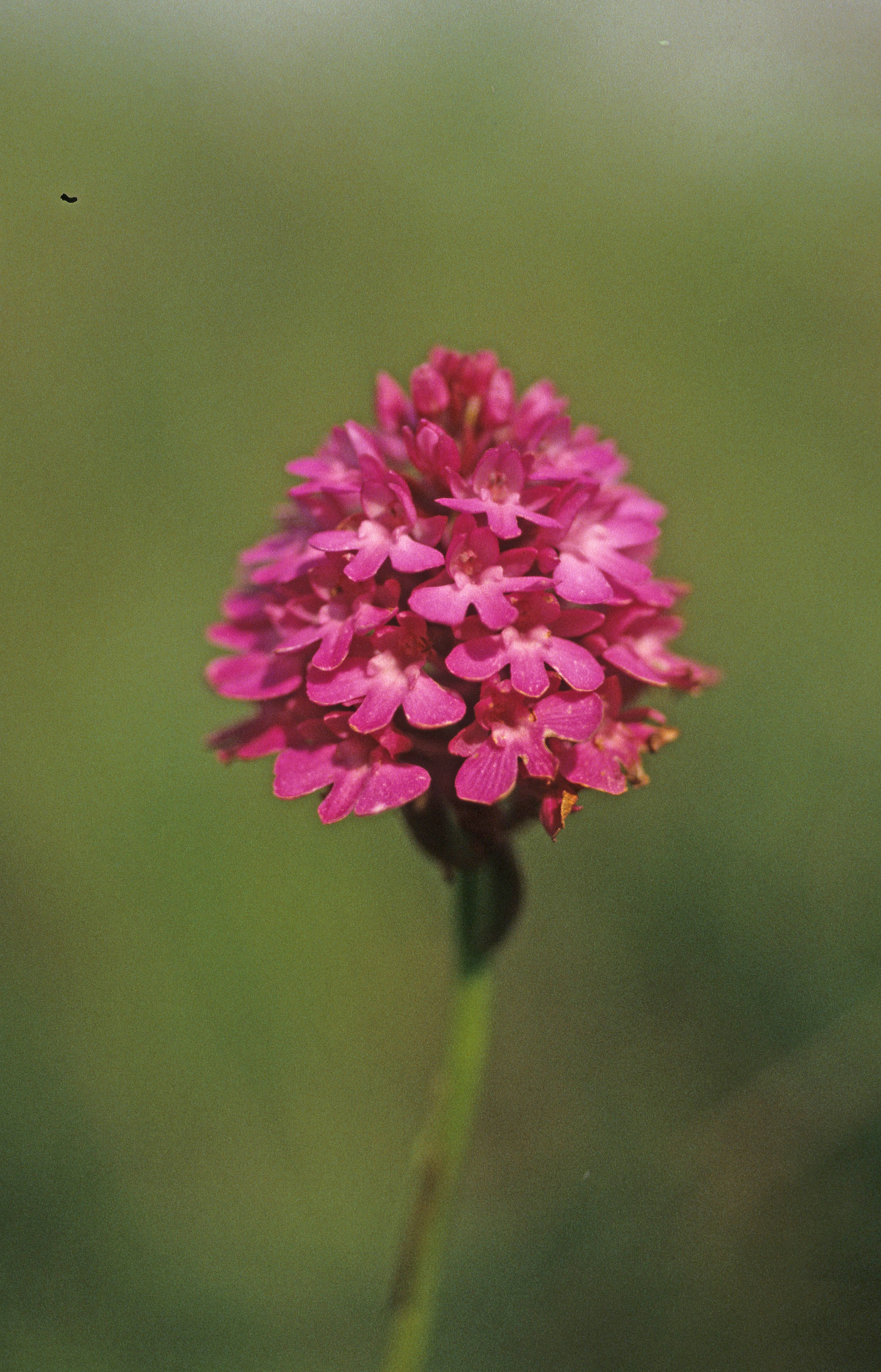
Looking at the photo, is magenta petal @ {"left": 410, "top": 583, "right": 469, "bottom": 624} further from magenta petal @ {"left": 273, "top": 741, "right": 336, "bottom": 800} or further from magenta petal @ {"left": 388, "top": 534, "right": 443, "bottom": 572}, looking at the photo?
magenta petal @ {"left": 273, "top": 741, "right": 336, "bottom": 800}

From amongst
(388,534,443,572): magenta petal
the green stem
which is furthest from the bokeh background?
(388,534,443,572): magenta petal

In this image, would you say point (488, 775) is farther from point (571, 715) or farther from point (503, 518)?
point (503, 518)

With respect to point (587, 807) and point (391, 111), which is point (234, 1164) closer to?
point (587, 807)

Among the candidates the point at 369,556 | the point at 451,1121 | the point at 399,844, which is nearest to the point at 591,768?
the point at 369,556

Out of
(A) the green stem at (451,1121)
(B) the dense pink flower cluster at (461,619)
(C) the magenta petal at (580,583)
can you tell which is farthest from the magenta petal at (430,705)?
(A) the green stem at (451,1121)

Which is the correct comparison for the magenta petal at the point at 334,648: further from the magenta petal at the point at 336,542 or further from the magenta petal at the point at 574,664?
the magenta petal at the point at 574,664

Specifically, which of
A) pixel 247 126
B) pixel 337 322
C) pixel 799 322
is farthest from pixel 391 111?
pixel 799 322
